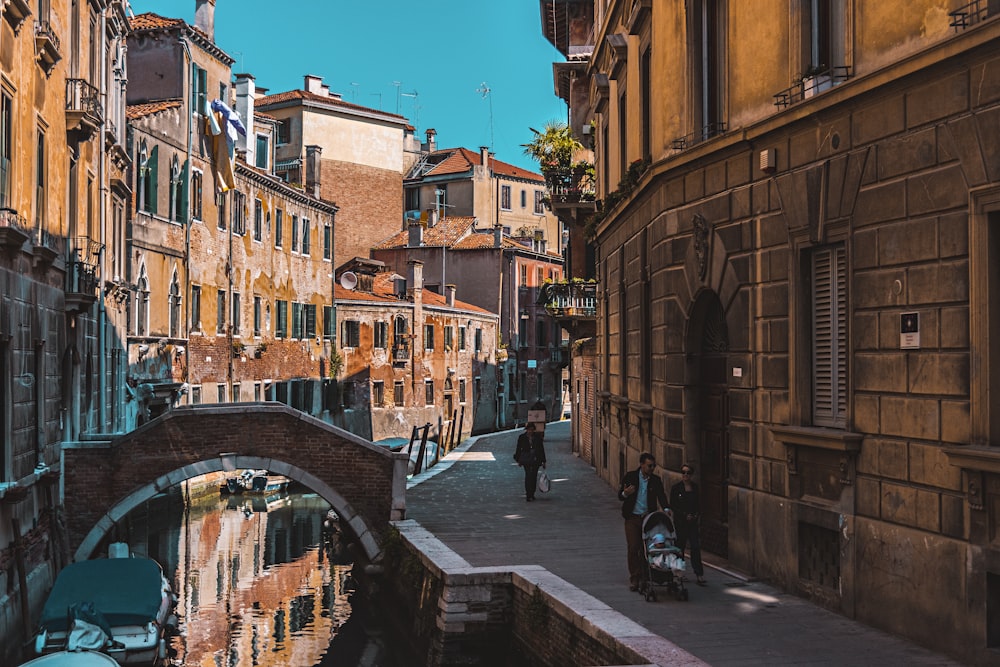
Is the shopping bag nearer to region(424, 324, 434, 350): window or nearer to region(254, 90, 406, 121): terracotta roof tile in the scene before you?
region(424, 324, 434, 350): window

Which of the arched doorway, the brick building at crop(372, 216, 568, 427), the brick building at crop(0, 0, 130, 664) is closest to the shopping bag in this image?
the arched doorway

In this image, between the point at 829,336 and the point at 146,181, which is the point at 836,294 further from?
the point at 146,181

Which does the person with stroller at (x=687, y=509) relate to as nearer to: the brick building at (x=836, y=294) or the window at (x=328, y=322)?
the brick building at (x=836, y=294)

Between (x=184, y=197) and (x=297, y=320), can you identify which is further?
(x=297, y=320)

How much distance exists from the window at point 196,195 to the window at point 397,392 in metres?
16.2

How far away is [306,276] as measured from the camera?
41469mm

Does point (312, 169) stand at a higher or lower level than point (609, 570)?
higher

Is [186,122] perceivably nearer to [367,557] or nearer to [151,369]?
[151,369]

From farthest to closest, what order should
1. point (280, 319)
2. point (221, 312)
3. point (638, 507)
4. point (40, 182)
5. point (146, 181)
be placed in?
point (280, 319) < point (221, 312) < point (146, 181) < point (40, 182) < point (638, 507)

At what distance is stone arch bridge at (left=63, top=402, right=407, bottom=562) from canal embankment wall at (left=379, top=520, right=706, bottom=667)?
167 centimetres

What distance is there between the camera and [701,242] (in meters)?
13.5

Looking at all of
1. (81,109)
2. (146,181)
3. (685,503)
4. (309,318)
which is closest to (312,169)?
(309,318)

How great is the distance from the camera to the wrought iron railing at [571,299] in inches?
1099

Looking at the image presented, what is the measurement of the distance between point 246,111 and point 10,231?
2820 centimetres
